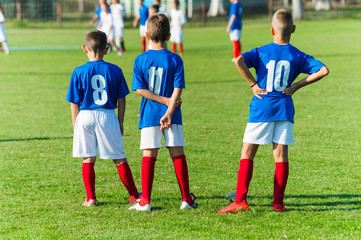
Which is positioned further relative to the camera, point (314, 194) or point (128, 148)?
point (128, 148)

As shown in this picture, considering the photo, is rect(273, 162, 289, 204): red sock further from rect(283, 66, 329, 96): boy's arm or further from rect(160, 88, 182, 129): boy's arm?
rect(160, 88, 182, 129): boy's arm

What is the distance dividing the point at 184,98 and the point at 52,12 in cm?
3915

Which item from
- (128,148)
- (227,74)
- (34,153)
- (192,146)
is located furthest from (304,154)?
(227,74)

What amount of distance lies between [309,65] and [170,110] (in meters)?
1.31

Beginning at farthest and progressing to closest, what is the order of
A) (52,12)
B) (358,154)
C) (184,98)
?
(52,12) → (184,98) → (358,154)

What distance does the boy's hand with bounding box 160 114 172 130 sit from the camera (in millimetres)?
4914

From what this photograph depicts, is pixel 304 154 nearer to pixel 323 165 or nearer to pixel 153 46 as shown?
pixel 323 165

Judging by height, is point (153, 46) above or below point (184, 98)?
above

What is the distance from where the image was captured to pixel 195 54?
22406 mm

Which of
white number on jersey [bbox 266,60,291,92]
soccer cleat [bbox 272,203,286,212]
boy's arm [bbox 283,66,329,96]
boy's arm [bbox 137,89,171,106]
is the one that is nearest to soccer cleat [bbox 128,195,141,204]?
boy's arm [bbox 137,89,171,106]

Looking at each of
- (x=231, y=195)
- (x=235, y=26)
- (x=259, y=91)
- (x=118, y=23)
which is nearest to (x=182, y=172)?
(x=231, y=195)

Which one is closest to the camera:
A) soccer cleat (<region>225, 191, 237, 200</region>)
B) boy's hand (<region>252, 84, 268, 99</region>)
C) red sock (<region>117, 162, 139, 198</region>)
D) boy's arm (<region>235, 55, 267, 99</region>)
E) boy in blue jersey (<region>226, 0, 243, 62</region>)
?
boy's arm (<region>235, 55, 267, 99</region>)

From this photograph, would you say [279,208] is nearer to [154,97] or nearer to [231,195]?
[231,195]

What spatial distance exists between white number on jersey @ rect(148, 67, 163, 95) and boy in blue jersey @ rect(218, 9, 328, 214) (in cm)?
70
